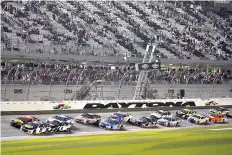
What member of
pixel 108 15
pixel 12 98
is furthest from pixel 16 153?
pixel 108 15

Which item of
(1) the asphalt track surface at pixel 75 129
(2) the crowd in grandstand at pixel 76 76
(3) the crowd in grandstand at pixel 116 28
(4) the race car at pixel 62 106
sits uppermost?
(3) the crowd in grandstand at pixel 116 28

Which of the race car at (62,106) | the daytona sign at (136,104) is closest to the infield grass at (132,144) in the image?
the daytona sign at (136,104)

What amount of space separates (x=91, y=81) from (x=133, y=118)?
304cm

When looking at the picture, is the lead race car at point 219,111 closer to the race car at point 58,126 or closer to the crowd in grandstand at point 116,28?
the crowd in grandstand at point 116,28

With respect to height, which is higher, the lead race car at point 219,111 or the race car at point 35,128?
the lead race car at point 219,111

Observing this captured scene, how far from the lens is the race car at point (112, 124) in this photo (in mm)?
19562

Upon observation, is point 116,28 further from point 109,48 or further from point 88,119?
point 88,119

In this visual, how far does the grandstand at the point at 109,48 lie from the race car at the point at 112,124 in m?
2.66

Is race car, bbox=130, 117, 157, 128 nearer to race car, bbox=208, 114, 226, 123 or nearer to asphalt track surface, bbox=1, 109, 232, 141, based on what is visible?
asphalt track surface, bbox=1, 109, 232, 141

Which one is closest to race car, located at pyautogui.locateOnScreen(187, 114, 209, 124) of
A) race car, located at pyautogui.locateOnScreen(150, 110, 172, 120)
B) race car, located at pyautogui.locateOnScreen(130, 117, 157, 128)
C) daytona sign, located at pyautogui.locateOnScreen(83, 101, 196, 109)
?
race car, located at pyautogui.locateOnScreen(150, 110, 172, 120)

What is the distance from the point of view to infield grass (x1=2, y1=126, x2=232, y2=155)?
15.3m

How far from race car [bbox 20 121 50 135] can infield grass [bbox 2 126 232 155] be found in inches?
30.0

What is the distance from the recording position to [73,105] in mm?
21531

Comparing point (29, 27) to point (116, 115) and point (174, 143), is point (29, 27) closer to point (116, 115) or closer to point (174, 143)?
point (116, 115)
